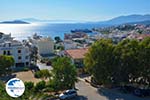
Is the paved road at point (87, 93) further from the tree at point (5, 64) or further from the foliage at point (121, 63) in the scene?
the tree at point (5, 64)

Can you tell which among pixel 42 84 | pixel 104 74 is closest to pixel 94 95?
pixel 104 74

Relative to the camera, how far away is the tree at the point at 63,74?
2438 cm

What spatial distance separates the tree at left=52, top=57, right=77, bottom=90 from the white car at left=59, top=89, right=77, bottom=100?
1.37m

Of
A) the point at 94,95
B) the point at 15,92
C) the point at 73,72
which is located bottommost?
the point at 94,95

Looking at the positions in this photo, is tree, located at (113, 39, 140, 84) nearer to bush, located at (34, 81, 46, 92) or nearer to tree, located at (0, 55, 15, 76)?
bush, located at (34, 81, 46, 92)

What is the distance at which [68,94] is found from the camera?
23047 mm

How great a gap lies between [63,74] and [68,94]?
2031 millimetres

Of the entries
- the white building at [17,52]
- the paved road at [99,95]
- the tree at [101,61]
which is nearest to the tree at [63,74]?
the paved road at [99,95]

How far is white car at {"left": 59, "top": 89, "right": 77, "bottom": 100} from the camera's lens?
74.7ft

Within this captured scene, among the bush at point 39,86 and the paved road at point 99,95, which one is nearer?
the paved road at point 99,95

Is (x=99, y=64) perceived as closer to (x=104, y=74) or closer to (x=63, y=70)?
(x=104, y=74)

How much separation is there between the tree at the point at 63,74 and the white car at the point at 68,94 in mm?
1366

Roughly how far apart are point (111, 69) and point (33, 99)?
7500 millimetres

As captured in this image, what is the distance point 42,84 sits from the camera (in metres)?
24.4
